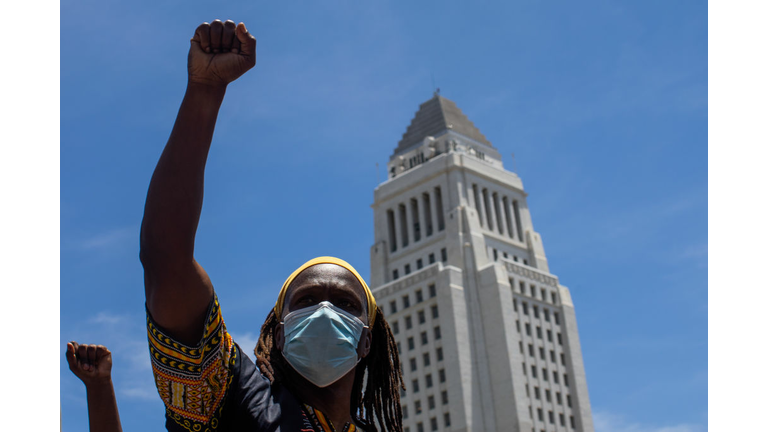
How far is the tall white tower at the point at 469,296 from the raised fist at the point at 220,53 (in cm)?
6162

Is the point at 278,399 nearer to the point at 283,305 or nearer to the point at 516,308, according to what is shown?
the point at 283,305

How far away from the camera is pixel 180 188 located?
3582 mm

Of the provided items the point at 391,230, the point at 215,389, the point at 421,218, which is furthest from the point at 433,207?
the point at 215,389

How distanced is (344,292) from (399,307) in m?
66.6

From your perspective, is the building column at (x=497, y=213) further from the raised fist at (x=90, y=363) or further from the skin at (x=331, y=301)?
the raised fist at (x=90, y=363)

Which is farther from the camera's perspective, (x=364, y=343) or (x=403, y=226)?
(x=403, y=226)

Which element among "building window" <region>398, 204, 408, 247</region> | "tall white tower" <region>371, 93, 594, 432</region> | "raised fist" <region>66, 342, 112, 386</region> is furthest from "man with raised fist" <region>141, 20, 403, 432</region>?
"building window" <region>398, 204, 408, 247</region>

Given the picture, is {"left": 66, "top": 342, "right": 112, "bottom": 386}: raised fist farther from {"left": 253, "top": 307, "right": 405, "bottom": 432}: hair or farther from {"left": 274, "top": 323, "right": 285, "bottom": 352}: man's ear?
{"left": 253, "top": 307, "right": 405, "bottom": 432}: hair

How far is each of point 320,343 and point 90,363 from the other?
1.07 metres

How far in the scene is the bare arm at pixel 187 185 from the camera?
11.8 feet

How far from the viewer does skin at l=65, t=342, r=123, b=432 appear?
424 centimetres

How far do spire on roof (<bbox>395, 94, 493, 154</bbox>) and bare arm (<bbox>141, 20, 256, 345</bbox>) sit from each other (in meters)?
74.1

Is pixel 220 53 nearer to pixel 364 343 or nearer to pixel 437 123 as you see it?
pixel 364 343

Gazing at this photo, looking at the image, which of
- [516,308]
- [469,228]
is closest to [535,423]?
[516,308]
